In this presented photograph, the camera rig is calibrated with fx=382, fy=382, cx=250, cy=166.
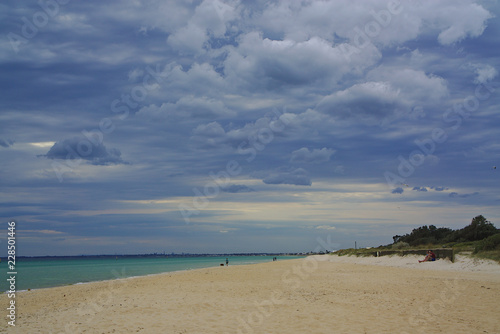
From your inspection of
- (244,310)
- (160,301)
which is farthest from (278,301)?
(160,301)

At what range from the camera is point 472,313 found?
13.1 metres

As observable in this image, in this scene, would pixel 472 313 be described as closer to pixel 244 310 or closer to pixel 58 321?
pixel 244 310

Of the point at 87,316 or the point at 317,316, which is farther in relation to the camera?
the point at 87,316

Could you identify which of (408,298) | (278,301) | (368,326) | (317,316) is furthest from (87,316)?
(408,298)

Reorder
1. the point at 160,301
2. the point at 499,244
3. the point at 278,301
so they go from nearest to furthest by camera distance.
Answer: the point at 278,301 < the point at 160,301 < the point at 499,244

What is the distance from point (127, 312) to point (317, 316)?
7456mm

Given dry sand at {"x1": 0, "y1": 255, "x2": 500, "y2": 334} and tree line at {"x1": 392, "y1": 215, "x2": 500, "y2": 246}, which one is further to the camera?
tree line at {"x1": 392, "y1": 215, "x2": 500, "y2": 246}

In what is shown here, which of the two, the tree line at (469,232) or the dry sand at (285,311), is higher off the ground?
the tree line at (469,232)

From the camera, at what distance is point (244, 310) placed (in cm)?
1478

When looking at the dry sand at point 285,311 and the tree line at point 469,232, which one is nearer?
the dry sand at point 285,311

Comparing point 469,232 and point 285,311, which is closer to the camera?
point 285,311

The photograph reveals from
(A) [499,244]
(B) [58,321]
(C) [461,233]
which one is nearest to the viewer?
(B) [58,321]

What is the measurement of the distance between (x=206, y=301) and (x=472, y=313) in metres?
10.5

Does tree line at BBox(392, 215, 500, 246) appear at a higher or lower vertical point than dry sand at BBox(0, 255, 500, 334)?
higher
